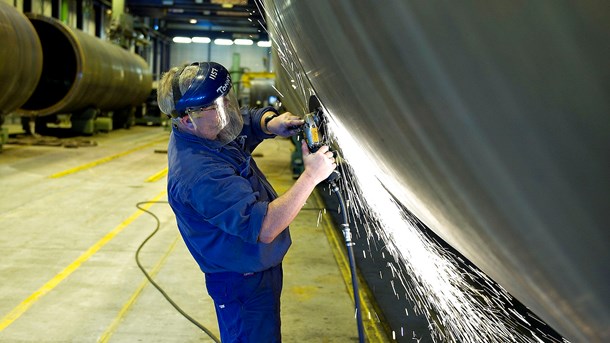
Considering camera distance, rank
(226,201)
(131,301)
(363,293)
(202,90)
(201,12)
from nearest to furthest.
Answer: (226,201) < (202,90) < (131,301) < (363,293) < (201,12)

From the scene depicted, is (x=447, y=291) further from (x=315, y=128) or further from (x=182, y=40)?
(x=182, y=40)

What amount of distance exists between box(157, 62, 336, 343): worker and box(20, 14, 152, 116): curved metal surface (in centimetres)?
1099

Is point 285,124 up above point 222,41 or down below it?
below

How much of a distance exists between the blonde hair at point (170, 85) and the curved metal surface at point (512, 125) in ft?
3.00

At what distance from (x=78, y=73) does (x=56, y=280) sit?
8987mm

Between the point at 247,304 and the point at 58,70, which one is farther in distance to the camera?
the point at 58,70

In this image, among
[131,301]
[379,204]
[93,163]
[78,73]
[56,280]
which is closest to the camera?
[379,204]

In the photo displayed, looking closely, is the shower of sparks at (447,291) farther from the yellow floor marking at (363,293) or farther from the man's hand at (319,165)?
the man's hand at (319,165)

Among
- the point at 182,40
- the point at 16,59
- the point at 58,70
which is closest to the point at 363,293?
the point at 16,59

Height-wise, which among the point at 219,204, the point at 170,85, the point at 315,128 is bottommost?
the point at 219,204

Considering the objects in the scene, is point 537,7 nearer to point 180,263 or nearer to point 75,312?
point 75,312

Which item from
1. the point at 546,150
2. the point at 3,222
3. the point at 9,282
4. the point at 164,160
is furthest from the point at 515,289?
the point at 164,160

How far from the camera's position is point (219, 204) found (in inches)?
76.4

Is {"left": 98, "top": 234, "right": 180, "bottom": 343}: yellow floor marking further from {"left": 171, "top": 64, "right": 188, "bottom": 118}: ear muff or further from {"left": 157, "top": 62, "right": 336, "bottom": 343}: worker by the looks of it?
{"left": 171, "top": 64, "right": 188, "bottom": 118}: ear muff
